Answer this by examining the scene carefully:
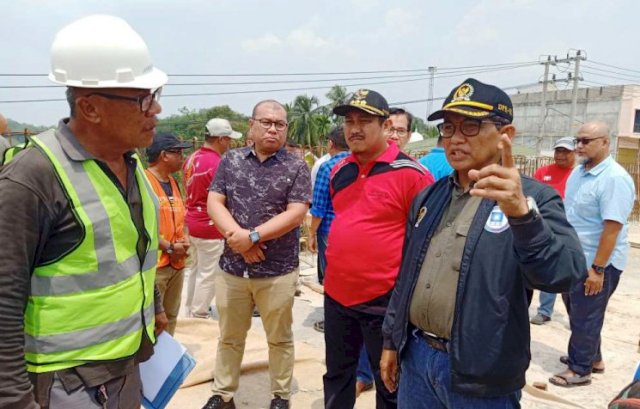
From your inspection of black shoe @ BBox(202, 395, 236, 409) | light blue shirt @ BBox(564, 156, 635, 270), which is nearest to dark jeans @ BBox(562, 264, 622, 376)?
light blue shirt @ BBox(564, 156, 635, 270)

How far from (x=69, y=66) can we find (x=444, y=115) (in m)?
1.42

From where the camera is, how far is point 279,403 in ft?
10.9

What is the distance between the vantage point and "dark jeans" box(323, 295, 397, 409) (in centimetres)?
282

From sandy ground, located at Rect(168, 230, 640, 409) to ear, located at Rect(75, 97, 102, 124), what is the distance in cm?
253

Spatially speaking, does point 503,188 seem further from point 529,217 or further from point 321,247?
point 321,247

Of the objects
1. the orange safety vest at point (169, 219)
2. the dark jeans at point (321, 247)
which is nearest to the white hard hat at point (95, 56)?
the orange safety vest at point (169, 219)

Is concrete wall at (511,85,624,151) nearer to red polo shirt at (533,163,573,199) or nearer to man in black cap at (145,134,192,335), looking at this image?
red polo shirt at (533,163,573,199)

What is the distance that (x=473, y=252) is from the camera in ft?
5.89

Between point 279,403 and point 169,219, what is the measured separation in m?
1.57

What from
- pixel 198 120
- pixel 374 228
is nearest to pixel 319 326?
pixel 374 228

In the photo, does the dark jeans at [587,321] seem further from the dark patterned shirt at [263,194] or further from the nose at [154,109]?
the nose at [154,109]

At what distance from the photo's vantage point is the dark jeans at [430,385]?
6.03ft

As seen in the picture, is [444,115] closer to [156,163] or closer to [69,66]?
[69,66]

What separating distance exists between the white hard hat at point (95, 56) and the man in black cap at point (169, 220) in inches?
78.7
